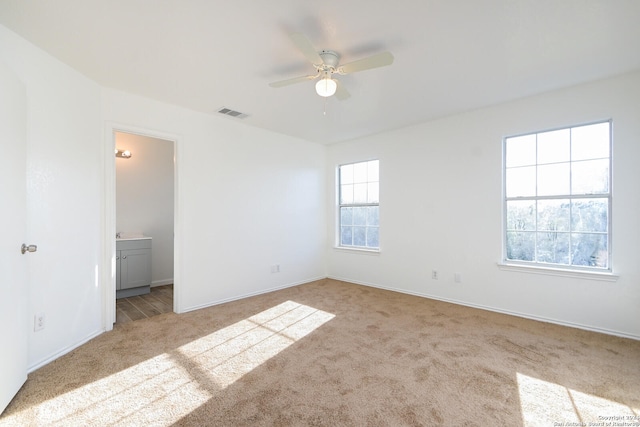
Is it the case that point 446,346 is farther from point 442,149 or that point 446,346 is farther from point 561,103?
point 561,103

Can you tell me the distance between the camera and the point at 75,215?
261 cm

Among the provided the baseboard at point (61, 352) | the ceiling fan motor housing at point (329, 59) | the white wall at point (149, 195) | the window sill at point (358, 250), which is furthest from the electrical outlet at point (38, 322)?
the window sill at point (358, 250)

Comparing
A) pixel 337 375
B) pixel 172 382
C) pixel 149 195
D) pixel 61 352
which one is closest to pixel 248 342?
pixel 172 382

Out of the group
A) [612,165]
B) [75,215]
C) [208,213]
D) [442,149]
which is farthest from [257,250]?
[612,165]

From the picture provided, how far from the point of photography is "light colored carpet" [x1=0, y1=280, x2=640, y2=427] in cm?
172

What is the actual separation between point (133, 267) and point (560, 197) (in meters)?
5.57

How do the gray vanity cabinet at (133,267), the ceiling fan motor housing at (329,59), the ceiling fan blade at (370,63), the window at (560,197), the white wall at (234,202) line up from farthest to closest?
the gray vanity cabinet at (133,267), the white wall at (234,202), the window at (560,197), the ceiling fan motor housing at (329,59), the ceiling fan blade at (370,63)

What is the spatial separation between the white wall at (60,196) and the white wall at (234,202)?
41 centimetres

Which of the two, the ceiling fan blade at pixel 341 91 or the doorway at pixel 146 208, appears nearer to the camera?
the ceiling fan blade at pixel 341 91

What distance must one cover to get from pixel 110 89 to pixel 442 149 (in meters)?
4.00

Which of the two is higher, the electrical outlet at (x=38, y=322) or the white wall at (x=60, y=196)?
the white wall at (x=60, y=196)

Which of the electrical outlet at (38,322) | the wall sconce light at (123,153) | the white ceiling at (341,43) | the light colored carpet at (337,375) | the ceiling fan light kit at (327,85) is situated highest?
the white ceiling at (341,43)

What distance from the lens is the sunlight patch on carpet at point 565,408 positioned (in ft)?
5.52

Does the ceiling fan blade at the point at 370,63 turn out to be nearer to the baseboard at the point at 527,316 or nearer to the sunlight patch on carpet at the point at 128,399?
the sunlight patch on carpet at the point at 128,399
